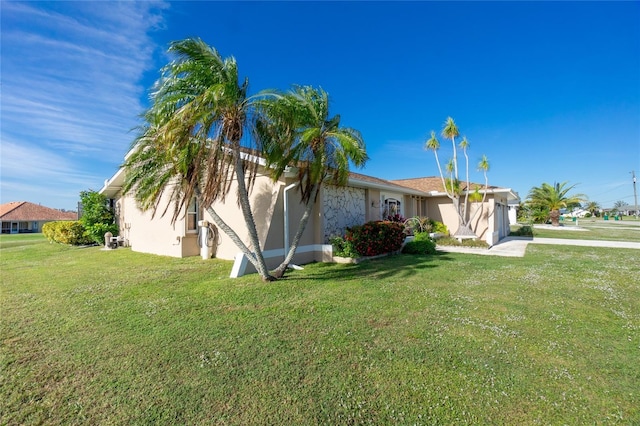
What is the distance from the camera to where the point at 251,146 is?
25.2 ft

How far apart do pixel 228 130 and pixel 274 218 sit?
3.78 m

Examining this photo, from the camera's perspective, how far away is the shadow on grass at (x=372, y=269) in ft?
30.1

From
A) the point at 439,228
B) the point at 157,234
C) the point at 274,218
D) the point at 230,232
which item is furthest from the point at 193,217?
the point at 439,228

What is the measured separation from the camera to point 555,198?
35250mm

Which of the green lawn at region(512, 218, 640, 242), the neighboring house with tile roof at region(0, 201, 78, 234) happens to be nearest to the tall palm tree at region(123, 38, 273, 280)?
the green lawn at region(512, 218, 640, 242)

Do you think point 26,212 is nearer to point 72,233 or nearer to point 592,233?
point 72,233

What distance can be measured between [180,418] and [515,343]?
4.70 m

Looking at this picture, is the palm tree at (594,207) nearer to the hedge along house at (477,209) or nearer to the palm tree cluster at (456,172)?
the hedge along house at (477,209)

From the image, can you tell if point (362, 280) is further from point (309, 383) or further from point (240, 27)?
point (240, 27)

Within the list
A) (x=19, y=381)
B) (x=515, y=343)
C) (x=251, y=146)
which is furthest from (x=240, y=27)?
(x=515, y=343)

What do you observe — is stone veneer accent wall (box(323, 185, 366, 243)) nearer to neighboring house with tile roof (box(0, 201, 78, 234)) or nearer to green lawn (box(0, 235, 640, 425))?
green lawn (box(0, 235, 640, 425))

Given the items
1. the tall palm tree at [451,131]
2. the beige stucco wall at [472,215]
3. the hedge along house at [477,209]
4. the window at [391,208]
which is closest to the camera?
the window at [391,208]

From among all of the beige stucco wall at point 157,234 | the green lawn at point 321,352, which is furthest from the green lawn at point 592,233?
the beige stucco wall at point 157,234

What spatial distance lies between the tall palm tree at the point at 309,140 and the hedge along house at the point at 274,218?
1.32 m
